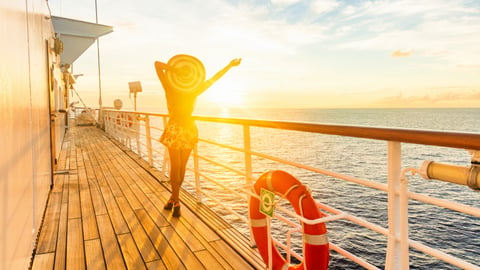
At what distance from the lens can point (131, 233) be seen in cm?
240

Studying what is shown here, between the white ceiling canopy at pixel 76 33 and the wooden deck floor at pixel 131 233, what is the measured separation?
8.34 metres

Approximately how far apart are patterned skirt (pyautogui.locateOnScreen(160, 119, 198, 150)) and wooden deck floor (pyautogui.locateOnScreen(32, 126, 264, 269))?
23.0 inches

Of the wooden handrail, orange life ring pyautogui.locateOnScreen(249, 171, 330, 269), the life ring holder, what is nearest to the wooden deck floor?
orange life ring pyautogui.locateOnScreen(249, 171, 330, 269)

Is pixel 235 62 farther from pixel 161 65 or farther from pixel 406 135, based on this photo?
pixel 406 135

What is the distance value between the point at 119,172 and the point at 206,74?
8.90 ft

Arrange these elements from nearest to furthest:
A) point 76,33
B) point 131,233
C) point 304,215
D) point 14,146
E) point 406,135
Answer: point 406,135 → point 304,215 → point 14,146 → point 131,233 → point 76,33

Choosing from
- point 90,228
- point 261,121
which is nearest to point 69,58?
point 90,228

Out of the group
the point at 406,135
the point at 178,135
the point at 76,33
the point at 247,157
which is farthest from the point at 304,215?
the point at 76,33

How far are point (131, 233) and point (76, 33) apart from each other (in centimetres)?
1043

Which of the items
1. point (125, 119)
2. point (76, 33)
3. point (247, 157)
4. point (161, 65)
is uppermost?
point (76, 33)

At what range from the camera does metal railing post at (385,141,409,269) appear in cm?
108

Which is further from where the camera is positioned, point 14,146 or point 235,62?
point 235,62

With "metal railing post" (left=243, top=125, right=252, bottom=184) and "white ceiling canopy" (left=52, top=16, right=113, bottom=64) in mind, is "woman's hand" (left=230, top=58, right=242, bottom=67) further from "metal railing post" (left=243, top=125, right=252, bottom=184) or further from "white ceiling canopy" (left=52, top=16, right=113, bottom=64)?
"white ceiling canopy" (left=52, top=16, right=113, bottom=64)

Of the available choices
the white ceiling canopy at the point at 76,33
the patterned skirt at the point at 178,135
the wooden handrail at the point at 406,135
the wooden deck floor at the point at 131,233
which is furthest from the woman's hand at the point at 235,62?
the white ceiling canopy at the point at 76,33
